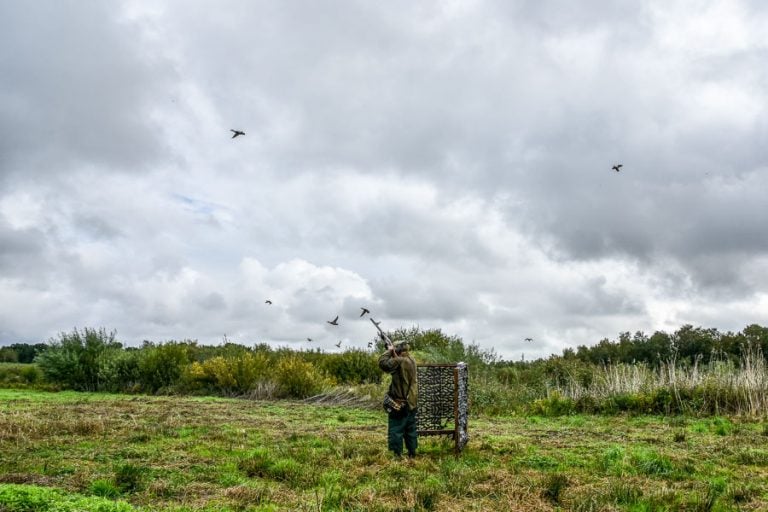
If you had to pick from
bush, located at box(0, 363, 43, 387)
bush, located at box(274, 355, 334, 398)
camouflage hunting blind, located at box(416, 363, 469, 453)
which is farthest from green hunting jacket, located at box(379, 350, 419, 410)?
bush, located at box(0, 363, 43, 387)

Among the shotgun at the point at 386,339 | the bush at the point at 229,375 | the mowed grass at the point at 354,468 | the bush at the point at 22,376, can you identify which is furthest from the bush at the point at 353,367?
the shotgun at the point at 386,339

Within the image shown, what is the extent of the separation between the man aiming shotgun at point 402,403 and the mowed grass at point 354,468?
1.20 feet

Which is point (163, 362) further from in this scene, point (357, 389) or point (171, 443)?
point (171, 443)

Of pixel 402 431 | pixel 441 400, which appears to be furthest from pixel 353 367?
pixel 402 431

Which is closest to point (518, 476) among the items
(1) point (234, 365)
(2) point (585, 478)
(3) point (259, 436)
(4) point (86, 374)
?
(2) point (585, 478)

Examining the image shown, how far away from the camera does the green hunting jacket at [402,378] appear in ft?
37.1

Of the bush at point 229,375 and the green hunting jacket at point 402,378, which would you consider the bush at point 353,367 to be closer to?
the bush at point 229,375

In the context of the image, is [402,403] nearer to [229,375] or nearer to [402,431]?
[402,431]

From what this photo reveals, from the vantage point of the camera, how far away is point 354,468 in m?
9.80

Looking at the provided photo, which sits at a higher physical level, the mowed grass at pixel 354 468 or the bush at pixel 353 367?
the bush at pixel 353 367

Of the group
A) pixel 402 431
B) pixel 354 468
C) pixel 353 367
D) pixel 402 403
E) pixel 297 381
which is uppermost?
pixel 353 367

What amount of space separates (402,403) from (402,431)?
52 cm

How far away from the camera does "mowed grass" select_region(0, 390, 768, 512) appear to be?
7.66m

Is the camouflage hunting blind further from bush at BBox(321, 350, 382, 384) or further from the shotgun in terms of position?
bush at BBox(321, 350, 382, 384)
